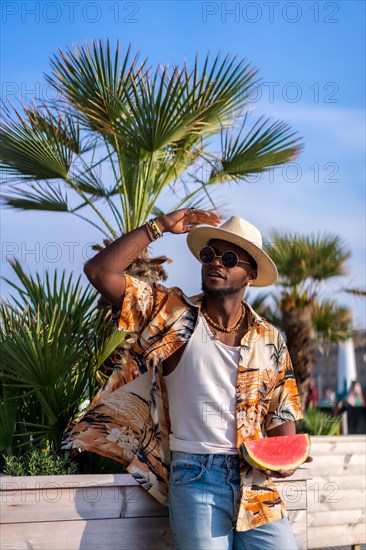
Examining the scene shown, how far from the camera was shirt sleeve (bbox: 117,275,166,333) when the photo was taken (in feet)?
13.8

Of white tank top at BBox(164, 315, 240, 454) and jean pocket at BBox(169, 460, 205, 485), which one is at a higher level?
white tank top at BBox(164, 315, 240, 454)

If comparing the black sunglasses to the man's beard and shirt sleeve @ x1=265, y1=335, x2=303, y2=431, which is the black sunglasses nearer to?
the man's beard

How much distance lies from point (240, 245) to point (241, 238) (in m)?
0.08

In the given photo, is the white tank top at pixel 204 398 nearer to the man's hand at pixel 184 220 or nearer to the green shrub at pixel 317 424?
the man's hand at pixel 184 220

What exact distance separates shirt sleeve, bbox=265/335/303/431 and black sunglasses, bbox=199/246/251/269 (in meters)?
0.48

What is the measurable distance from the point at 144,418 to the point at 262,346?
72 cm

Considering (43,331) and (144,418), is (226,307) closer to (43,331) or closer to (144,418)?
(144,418)

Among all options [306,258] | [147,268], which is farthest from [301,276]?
[147,268]

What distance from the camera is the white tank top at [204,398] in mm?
4047

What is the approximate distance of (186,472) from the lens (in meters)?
4.02

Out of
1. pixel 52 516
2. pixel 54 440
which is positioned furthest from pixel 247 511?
pixel 54 440

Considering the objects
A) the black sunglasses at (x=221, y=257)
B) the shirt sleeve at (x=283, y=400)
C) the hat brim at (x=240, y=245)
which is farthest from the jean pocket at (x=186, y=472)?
the hat brim at (x=240, y=245)

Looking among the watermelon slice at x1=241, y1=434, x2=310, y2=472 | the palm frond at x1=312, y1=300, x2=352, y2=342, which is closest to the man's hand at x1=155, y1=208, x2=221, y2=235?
the watermelon slice at x1=241, y1=434, x2=310, y2=472

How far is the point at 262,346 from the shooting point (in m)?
4.35
